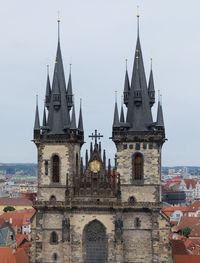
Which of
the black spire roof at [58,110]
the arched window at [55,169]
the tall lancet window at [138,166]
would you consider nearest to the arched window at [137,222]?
the tall lancet window at [138,166]

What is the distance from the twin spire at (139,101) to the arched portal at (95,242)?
8.98 m

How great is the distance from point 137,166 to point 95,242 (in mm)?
7627

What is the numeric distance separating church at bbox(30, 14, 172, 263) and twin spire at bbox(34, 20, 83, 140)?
0.30ft

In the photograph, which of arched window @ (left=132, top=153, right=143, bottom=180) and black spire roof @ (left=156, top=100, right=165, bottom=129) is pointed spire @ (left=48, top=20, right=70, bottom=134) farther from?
black spire roof @ (left=156, top=100, right=165, bottom=129)

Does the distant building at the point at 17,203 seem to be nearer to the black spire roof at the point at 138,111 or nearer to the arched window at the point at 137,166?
the black spire roof at the point at 138,111

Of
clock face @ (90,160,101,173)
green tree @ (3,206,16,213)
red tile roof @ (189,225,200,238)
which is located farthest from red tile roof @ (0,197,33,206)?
Answer: clock face @ (90,160,101,173)

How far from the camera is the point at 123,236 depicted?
60.3 m

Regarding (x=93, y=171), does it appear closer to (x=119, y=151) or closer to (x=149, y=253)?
(x=119, y=151)

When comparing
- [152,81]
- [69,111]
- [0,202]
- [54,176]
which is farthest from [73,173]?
[0,202]

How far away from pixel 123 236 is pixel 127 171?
5628 mm

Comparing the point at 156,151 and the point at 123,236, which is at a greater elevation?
the point at 156,151

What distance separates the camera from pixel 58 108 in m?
62.9

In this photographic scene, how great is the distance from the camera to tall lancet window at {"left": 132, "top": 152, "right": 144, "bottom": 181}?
60500mm

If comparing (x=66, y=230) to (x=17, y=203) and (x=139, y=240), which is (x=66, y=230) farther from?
(x=17, y=203)
